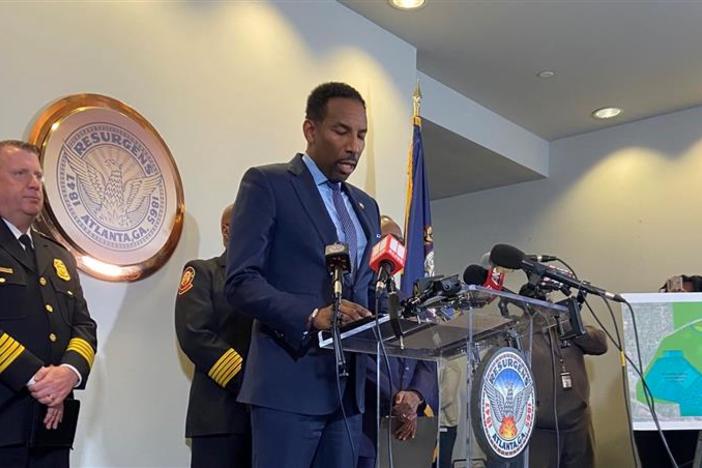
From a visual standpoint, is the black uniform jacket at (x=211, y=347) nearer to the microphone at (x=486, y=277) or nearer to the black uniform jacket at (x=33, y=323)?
the black uniform jacket at (x=33, y=323)

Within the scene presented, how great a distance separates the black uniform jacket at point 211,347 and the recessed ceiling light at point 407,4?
1913mm

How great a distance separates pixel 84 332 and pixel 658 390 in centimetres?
203

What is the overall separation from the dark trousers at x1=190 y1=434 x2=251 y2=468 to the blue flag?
4.59ft

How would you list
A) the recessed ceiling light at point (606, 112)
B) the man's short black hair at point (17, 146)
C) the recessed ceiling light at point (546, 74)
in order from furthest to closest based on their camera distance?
the recessed ceiling light at point (606, 112) < the recessed ceiling light at point (546, 74) < the man's short black hair at point (17, 146)

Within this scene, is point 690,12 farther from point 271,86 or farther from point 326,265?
point 326,265

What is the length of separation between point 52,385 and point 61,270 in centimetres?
37

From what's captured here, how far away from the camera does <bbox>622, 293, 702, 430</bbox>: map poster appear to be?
2746 mm

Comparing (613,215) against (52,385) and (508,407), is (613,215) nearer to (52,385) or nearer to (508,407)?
(508,407)

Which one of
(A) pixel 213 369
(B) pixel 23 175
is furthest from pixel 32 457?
(B) pixel 23 175

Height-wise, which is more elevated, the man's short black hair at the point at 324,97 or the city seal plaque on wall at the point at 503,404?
the man's short black hair at the point at 324,97

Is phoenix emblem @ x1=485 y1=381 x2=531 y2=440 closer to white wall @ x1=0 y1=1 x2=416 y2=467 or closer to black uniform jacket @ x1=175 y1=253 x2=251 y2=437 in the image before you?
black uniform jacket @ x1=175 y1=253 x2=251 y2=437

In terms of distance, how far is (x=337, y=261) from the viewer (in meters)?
1.42

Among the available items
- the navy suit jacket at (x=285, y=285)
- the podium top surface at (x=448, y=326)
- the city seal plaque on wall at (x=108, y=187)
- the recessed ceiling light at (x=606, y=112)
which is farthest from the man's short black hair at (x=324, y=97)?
the recessed ceiling light at (x=606, y=112)

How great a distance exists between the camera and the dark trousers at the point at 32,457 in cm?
184
